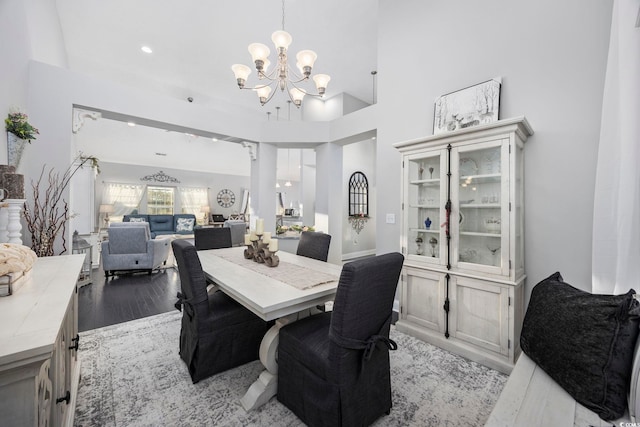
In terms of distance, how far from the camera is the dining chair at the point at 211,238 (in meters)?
3.24

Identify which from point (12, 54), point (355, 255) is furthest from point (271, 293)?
point (355, 255)

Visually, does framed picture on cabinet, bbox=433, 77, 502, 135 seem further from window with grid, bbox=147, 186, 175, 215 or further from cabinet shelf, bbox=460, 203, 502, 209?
window with grid, bbox=147, 186, 175, 215

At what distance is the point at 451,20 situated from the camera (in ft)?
8.86

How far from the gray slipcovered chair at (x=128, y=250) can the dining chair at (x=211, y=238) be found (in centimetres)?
202

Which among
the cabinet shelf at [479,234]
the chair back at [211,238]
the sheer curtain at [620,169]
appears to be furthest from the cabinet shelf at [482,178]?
the chair back at [211,238]

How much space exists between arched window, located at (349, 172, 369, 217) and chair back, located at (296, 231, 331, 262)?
357 centimetres

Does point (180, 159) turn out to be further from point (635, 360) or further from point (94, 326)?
point (635, 360)

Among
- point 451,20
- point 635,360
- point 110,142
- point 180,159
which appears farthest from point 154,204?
point 635,360

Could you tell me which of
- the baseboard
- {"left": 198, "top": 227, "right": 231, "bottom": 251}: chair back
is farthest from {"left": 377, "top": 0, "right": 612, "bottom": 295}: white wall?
the baseboard

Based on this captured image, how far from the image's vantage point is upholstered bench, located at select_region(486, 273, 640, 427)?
3.05ft

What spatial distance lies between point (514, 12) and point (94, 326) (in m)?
4.97

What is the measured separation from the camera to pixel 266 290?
5.29 ft

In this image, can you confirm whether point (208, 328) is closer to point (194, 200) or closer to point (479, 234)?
point (479, 234)

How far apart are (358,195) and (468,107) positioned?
4.07m
